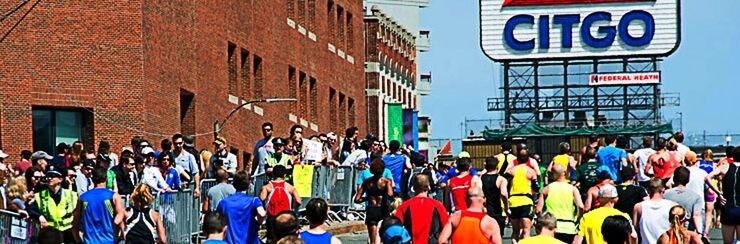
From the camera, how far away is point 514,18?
80938mm

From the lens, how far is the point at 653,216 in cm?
1973

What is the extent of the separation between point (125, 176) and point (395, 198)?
411 centimetres

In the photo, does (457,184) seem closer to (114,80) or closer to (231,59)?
(114,80)

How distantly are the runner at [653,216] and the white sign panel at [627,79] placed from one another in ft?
190

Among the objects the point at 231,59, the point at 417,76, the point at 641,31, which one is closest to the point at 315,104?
the point at 231,59

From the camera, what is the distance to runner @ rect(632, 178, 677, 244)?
1962 centimetres

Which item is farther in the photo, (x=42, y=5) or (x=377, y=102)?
(x=377, y=102)

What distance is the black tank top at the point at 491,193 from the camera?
2484 centimetres

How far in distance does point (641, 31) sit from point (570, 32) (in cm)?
304

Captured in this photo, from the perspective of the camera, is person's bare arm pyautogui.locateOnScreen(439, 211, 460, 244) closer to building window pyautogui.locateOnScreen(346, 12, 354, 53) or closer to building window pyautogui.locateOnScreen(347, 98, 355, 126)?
building window pyautogui.locateOnScreen(346, 12, 354, 53)

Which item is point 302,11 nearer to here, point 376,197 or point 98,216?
point 376,197

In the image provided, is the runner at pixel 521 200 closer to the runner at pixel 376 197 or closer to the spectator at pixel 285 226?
the runner at pixel 376 197

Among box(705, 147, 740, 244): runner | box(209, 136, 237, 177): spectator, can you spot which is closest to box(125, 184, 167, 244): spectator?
box(705, 147, 740, 244): runner

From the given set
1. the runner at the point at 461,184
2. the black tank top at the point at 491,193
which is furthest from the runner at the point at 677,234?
the black tank top at the point at 491,193
